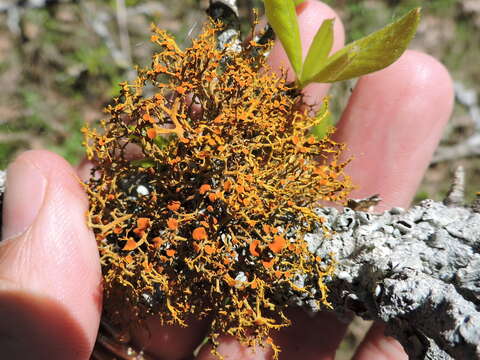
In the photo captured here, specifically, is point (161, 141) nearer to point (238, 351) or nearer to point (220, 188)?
point (220, 188)

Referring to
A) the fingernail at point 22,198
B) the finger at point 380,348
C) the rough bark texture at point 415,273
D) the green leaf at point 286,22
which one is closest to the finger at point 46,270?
the fingernail at point 22,198

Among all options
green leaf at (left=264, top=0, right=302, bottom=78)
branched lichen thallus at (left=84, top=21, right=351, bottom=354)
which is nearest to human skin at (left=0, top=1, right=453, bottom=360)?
branched lichen thallus at (left=84, top=21, right=351, bottom=354)

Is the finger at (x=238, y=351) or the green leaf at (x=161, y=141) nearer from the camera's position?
the green leaf at (x=161, y=141)

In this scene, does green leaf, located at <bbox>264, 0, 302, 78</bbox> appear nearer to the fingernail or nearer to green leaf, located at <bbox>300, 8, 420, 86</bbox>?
green leaf, located at <bbox>300, 8, 420, 86</bbox>

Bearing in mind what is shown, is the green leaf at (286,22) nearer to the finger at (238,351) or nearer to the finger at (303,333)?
the finger at (303,333)

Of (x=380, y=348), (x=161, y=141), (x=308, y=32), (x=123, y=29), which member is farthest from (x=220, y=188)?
(x=123, y=29)

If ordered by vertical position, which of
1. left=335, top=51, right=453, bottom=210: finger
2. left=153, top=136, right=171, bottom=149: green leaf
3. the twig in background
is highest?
the twig in background
